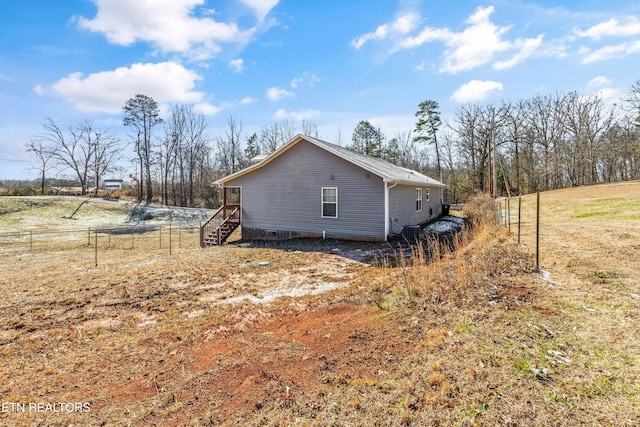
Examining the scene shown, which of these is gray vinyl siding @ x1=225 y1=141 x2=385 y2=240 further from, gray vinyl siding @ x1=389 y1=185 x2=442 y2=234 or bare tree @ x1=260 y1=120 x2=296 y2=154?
bare tree @ x1=260 y1=120 x2=296 y2=154

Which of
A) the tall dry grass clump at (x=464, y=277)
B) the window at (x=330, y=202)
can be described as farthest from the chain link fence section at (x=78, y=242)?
the tall dry grass clump at (x=464, y=277)

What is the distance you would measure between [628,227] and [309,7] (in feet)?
43.5

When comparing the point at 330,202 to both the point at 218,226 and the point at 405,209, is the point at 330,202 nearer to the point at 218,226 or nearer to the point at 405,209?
the point at 405,209

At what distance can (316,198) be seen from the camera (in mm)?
13383

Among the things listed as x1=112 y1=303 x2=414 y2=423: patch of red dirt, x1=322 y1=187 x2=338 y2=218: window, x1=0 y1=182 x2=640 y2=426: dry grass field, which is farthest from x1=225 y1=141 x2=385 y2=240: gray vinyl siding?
x1=112 y1=303 x2=414 y2=423: patch of red dirt

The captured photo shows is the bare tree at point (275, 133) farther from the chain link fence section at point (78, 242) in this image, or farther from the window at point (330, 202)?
the window at point (330, 202)

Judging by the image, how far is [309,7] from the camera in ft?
33.3

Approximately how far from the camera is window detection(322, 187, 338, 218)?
13.0 m

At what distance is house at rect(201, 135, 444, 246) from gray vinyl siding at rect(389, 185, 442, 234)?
44 millimetres

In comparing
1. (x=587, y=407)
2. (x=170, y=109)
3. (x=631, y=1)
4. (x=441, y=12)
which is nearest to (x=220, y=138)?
(x=170, y=109)

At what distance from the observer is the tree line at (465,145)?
3238cm

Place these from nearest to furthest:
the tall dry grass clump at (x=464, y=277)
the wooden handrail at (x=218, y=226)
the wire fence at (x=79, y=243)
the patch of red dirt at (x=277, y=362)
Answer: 1. the patch of red dirt at (x=277, y=362)
2. the tall dry grass clump at (x=464, y=277)
3. the wooden handrail at (x=218, y=226)
4. the wire fence at (x=79, y=243)

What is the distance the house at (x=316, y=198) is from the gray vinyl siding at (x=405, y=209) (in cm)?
4

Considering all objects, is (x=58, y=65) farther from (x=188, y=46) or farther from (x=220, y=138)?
(x=220, y=138)
